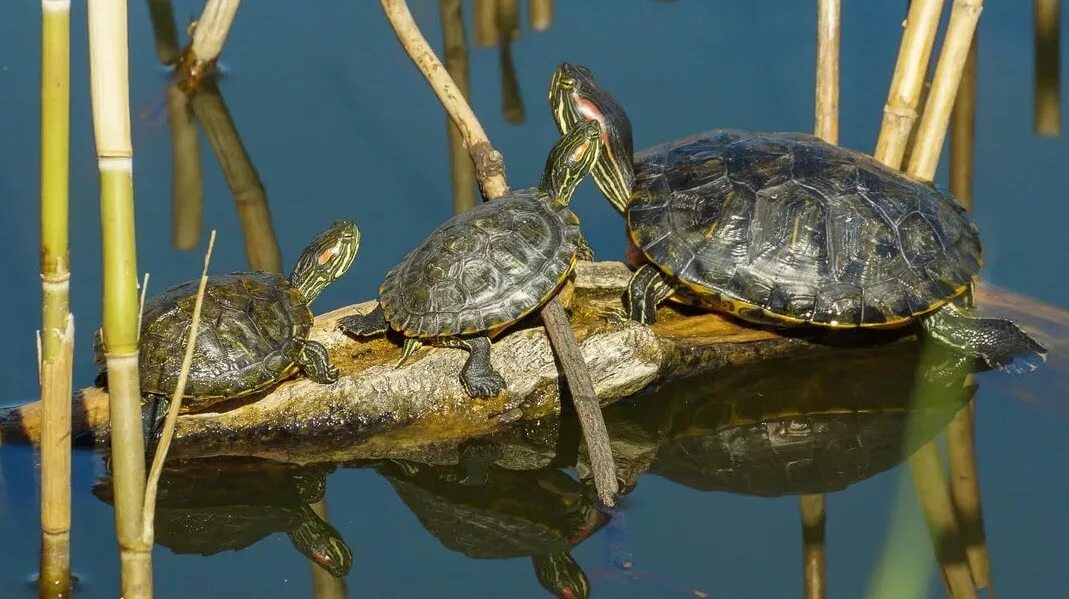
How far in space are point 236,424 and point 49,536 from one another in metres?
1.12

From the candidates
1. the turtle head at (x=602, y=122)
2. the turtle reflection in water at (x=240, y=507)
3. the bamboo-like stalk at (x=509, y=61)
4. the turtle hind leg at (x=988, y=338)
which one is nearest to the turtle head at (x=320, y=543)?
→ the turtle reflection in water at (x=240, y=507)

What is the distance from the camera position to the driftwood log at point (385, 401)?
380cm

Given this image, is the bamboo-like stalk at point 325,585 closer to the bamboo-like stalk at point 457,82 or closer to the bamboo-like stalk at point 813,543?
the bamboo-like stalk at point 813,543

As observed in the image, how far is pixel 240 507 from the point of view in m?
3.71

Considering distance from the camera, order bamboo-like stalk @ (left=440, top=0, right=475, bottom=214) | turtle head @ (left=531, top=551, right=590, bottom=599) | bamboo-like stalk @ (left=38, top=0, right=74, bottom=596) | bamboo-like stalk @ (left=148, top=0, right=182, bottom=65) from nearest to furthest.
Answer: bamboo-like stalk @ (left=38, top=0, right=74, bottom=596)
turtle head @ (left=531, top=551, right=590, bottom=599)
bamboo-like stalk @ (left=440, top=0, right=475, bottom=214)
bamboo-like stalk @ (left=148, top=0, right=182, bottom=65)

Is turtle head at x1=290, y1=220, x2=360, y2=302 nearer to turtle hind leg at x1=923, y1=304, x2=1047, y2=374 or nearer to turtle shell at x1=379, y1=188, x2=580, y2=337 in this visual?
turtle shell at x1=379, y1=188, x2=580, y2=337

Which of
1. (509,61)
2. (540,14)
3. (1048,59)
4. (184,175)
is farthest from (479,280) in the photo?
(1048,59)

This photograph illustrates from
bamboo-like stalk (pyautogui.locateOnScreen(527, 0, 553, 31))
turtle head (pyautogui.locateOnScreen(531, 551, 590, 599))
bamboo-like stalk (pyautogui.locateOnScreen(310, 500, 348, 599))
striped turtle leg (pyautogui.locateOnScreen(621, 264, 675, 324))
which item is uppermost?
bamboo-like stalk (pyautogui.locateOnScreen(527, 0, 553, 31))

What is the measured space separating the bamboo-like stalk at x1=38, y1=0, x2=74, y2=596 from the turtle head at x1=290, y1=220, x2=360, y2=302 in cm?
150

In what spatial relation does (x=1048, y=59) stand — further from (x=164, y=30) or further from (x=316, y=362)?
(x=164, y=30)

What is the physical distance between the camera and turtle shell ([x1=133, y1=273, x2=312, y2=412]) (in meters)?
3.59

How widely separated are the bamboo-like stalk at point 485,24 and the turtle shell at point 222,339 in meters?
3.12

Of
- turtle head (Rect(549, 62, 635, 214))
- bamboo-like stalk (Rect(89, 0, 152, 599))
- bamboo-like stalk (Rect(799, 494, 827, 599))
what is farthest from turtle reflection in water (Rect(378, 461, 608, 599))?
bamboo-like stalk (Rect(89, 0, 152, 599))

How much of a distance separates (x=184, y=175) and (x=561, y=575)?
125 inches
